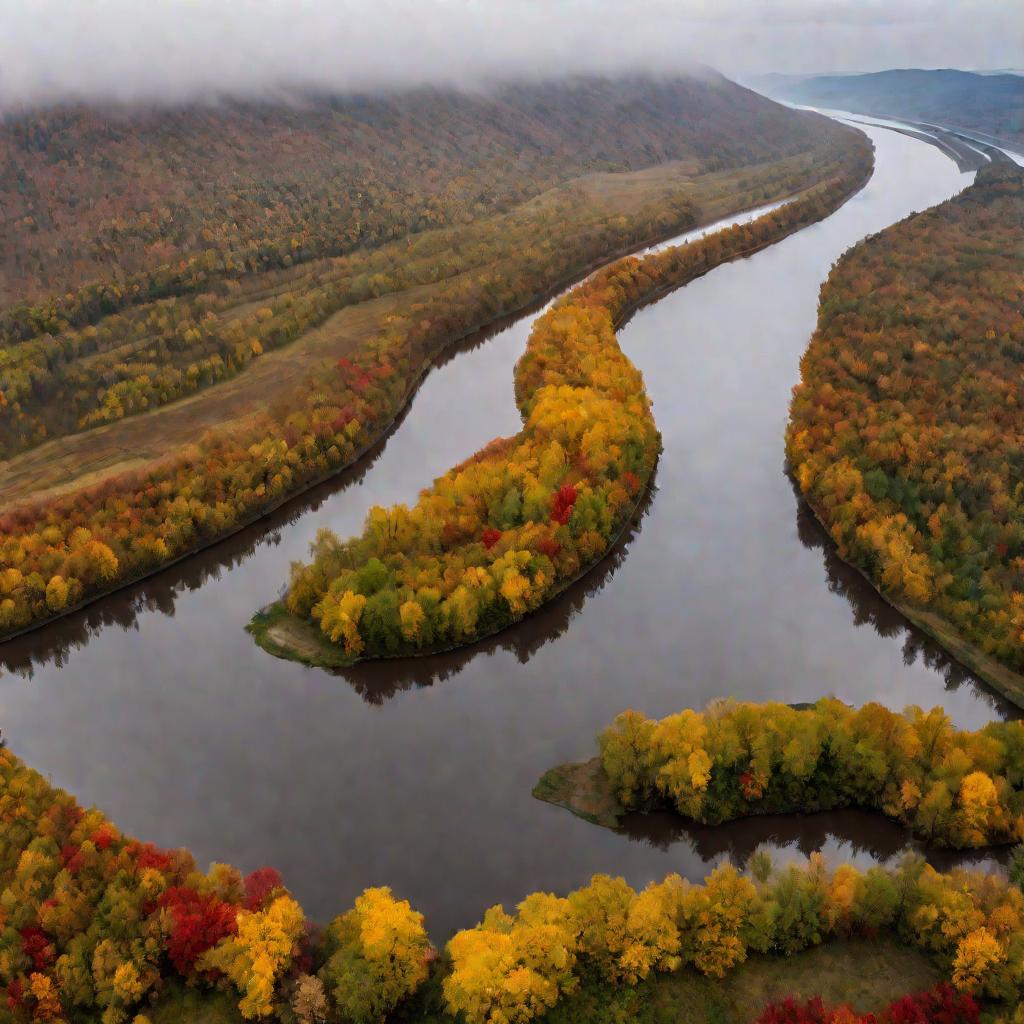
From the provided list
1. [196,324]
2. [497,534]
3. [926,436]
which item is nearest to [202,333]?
[196,324]

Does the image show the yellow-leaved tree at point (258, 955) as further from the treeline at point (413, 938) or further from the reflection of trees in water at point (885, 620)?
the reflection of trees in water at point (885, 620)

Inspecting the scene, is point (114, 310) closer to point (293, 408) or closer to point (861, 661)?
point (293, 408)

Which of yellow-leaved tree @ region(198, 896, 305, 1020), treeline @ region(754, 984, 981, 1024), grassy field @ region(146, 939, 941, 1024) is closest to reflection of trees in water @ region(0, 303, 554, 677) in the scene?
yellow-leaved tree @ region(198, 896, 305, 1020)

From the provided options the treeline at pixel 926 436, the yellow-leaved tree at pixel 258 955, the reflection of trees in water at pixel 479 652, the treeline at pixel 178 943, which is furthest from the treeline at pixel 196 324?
the yellow-leaved tree at pixel 258 955

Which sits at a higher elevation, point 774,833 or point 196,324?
point 196,324

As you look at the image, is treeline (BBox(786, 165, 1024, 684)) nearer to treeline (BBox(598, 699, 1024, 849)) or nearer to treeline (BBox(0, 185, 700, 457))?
treeline (BBox(598, 699, 1024, 849))

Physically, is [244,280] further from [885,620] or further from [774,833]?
[774,833]
